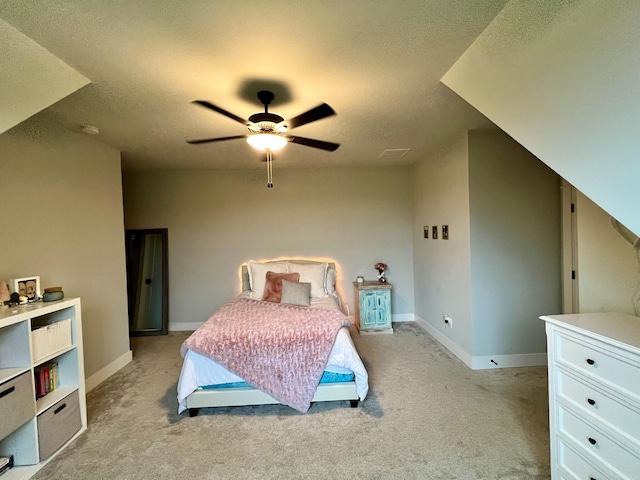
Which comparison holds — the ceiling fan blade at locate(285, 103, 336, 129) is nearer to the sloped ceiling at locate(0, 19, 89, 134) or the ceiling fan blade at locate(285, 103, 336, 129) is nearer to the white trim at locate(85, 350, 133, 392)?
the sloped ceiling at locate(0, 19, 89, 134)

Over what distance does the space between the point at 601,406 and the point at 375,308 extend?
3.10 meters

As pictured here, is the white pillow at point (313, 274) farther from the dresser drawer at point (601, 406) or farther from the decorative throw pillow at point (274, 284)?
the dresser drawer at point (601, 406)

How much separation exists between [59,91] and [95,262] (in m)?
1.75

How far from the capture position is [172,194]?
15.4 feet

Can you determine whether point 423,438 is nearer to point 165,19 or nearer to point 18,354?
point 18,354

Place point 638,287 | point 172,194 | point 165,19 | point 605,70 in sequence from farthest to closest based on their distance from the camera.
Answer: point 172,194 < point 638,287 < point 165,19 < point 605,70

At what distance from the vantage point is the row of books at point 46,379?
206cm

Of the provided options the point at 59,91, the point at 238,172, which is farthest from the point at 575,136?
the point at 238,172

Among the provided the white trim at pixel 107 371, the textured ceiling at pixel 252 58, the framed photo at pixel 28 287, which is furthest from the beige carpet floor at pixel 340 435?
the textured ceiling at pixel 252 58

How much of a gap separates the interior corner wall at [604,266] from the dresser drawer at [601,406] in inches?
24.5

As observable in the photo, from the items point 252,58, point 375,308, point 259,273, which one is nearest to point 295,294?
point 259,273

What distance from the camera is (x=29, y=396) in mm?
1829

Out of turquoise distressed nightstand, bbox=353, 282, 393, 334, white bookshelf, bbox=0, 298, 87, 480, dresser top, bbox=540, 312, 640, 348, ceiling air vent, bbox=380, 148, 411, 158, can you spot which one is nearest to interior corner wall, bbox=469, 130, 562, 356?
ceiling air vent, bbox=380, 148, 411, 158

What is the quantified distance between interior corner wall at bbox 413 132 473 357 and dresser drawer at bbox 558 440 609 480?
164 centimetres
